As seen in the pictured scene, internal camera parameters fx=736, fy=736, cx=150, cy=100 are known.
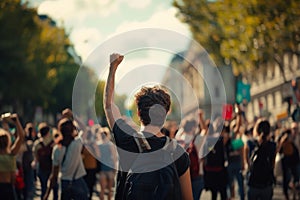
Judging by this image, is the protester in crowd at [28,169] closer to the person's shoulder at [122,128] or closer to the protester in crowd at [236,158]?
the protester in crowd at [236,158]

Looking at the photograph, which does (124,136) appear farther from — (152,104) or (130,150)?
(152,104)

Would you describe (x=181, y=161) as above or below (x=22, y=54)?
below

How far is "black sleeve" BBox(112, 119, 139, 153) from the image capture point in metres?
4.52

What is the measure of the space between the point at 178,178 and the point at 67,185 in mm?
5182

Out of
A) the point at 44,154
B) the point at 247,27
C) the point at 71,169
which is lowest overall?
the point at 71,169

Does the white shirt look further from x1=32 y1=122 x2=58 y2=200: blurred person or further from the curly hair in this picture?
the curly hair

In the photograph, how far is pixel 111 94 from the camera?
15.4 feet

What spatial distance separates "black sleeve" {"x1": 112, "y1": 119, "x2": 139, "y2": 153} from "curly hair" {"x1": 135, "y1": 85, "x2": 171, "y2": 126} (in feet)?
0.40

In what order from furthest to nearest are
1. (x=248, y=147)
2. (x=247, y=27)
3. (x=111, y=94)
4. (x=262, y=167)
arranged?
(x=247, y=27)
(x=248, y=147)
(x=262, y=167)
(x=111, y=94)

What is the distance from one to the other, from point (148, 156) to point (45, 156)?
7.79m

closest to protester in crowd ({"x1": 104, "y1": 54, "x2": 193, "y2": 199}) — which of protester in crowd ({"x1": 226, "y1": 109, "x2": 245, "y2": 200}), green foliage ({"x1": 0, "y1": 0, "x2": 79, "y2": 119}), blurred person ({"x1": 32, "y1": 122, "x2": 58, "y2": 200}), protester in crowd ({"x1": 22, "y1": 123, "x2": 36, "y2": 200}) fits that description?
blurred person ({"x1": 32, "y1": 122, "x2": 58, "y2": 200})

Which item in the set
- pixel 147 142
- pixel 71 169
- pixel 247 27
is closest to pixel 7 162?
pixel 71 169

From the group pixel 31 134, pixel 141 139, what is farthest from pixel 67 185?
pixel 31 134

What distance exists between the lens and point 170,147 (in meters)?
4.50
